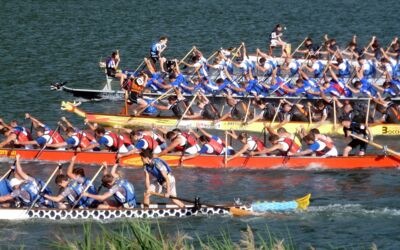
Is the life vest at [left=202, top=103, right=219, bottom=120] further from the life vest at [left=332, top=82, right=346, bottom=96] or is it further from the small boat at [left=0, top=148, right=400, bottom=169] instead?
the small boat at [left=0, top=148, right=400, bottom=169]

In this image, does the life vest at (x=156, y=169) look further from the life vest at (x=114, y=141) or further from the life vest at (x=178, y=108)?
the life vest at (x=178, y=108)

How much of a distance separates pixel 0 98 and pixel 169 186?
55.5 feet

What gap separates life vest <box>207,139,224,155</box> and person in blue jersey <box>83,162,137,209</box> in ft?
17.4

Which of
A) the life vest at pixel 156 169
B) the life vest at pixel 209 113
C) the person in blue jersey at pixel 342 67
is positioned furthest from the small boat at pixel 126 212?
the person in blue jersey at pixel 342 67

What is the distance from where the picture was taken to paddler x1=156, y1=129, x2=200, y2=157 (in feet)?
100

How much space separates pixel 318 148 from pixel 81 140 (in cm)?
679

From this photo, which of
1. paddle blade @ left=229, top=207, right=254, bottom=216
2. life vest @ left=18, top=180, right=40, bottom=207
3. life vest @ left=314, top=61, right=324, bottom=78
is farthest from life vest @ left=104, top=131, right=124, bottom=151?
life vest @ left=314, top=61, right=324, bottom=78

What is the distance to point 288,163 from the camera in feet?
100

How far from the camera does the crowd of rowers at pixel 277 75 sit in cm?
3734

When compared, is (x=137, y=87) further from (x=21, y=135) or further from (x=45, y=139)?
(x=21, y=135)

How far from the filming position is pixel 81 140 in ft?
102

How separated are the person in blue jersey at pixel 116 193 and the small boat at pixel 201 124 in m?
9.26

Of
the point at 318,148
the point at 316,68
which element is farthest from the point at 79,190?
the point at 316,68

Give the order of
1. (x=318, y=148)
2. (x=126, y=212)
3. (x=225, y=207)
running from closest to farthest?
(x=126, y=212)
(x=225, y=207)
(x=318, y=148)
